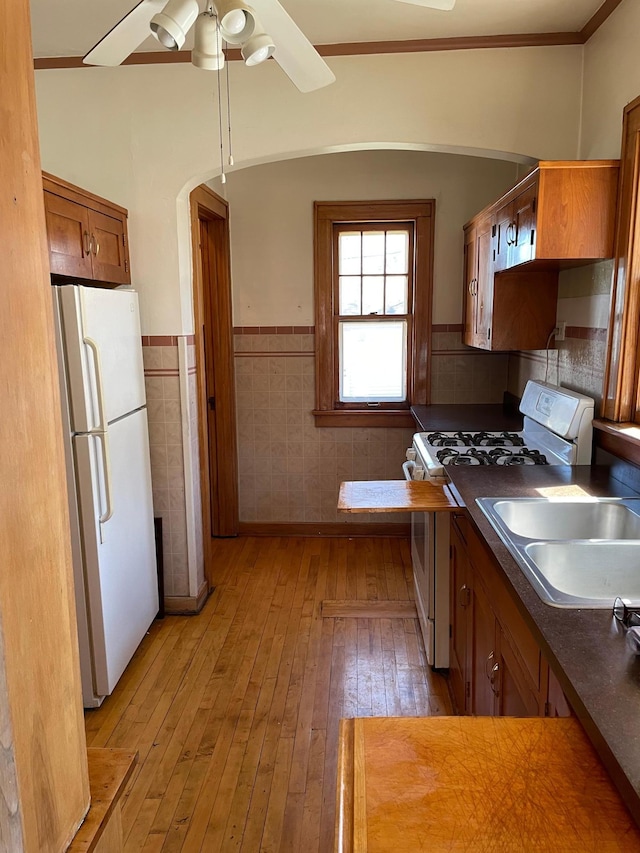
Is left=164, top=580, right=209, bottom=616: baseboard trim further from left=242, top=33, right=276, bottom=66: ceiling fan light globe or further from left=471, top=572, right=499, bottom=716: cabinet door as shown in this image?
left=242, top=33, right=276, bottom=66: ceiling fan light globe

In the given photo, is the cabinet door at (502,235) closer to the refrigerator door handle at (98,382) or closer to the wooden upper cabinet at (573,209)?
the wooden upper cabinet at (573,209)

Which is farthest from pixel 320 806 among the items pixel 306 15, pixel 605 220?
pixel 306 15

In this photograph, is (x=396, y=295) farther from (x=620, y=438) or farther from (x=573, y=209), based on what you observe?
(x=620, y=438)

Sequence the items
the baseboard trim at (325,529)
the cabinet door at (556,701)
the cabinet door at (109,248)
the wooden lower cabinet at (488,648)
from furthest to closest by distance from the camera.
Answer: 1. the baseboard trim at (325,529)
2. the cabinet door at (109,248)
3. the wooden lower cabinet at (488,648)
4. the cabinet door at (556,701)

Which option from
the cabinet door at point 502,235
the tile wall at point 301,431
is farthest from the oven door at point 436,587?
the tile wall at point 301,431

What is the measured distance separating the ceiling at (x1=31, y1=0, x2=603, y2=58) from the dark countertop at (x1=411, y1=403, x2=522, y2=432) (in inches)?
72.9

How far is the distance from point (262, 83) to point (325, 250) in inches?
53.8

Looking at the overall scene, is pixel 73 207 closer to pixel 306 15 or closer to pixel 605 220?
pixel 306 15

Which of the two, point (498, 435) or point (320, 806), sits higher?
point (498, 435)

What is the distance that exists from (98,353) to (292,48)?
1.29 meters

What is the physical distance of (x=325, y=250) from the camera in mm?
4129

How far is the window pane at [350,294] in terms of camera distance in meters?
4.21

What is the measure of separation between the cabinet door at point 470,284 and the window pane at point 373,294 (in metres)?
0.58

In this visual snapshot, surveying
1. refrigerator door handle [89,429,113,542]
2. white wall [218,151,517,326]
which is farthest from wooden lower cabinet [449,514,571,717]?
white wall [218,151,517,326]
